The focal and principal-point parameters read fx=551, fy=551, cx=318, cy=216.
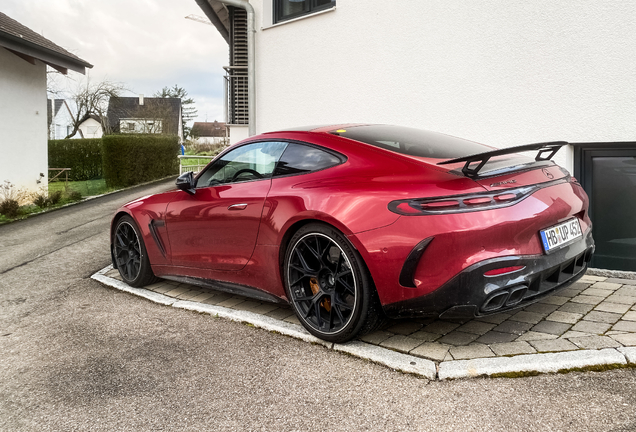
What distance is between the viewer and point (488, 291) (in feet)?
9.68

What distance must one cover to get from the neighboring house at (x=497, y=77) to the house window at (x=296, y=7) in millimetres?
61

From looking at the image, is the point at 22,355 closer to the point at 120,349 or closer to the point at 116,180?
the point at 120,349

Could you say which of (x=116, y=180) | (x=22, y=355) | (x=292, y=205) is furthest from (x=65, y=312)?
(x=116, y=180)

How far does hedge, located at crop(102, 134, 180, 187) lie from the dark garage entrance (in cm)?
1578

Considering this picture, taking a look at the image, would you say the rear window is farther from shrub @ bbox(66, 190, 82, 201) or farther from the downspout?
shrub @ bbox(66, 190, 82, 201)

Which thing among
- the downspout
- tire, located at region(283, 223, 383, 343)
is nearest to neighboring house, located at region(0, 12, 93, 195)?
the downspout

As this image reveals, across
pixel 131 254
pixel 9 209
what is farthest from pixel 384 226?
pixel 9 209

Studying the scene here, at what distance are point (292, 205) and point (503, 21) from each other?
3793 millimetres

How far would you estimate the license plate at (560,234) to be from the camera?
3182 mm

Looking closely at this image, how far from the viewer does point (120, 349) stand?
3.72 meters

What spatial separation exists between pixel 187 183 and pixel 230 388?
2117 mm

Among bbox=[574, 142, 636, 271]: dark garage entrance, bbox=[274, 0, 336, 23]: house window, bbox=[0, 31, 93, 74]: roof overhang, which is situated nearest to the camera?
bbox=[574, 142, 636, 271]: dark garage entrance

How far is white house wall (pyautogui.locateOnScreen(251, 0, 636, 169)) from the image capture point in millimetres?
5340

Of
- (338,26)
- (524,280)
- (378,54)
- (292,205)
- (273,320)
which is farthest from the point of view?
(338,26)
